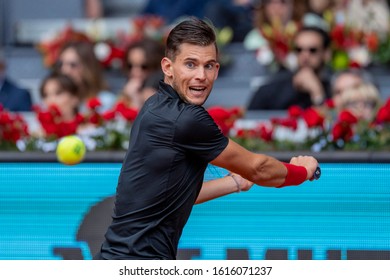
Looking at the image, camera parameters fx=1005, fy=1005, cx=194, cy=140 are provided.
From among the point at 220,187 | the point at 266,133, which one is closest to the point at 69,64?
the point at 266,133

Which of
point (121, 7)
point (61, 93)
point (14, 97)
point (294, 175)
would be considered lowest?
point (14, 97)

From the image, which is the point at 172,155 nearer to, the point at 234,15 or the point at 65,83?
the point at 65,83

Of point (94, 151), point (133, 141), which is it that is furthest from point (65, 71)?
point (133, 141)

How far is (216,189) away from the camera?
421cm

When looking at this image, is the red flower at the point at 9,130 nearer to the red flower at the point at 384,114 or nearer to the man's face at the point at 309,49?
the red flower at the point at 384,114

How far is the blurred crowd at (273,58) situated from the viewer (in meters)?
7.71

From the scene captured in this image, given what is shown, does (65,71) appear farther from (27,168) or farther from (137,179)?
(137,179)

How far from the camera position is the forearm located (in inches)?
165

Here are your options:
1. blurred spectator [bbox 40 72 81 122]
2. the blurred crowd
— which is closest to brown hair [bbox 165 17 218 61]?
the blurred crowd

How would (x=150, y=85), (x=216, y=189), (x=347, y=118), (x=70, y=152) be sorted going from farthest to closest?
(x=150, y=85)
(x=347, y=118)
(x=70, y=152)
(x=216, y=189)

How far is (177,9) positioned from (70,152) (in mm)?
4551

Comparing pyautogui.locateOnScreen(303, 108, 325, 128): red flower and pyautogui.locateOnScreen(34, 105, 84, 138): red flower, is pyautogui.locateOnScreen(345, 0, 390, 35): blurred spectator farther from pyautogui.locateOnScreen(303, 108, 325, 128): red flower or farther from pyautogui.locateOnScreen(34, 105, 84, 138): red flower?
pyautogui.locateOnScreen(34, 105, 84, 138): red flower

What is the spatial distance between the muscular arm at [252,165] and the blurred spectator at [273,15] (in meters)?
4.80

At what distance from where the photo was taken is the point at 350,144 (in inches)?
224
